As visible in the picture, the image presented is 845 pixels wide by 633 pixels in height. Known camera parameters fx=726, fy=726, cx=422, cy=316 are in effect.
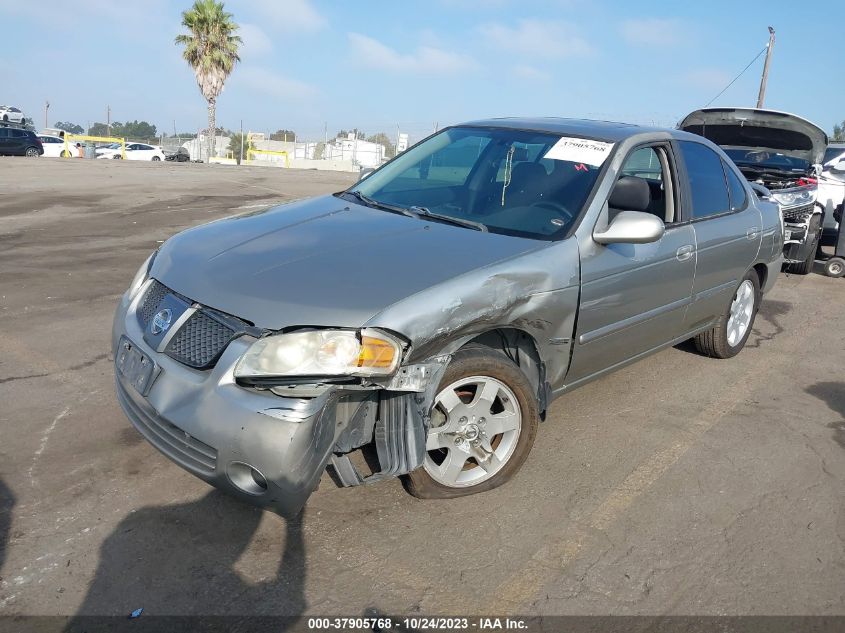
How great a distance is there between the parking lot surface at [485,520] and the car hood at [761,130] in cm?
553

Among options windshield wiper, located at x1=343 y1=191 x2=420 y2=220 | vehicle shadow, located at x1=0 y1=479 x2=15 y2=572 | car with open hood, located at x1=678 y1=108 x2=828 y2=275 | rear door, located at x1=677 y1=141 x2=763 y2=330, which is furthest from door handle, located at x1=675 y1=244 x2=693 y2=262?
car with open hood, located at x1=678 y1=108 x2=828 y2=275

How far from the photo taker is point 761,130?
9766 millimetres

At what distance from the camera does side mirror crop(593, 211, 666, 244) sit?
361 centimetres

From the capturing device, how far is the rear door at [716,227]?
15.2 ft

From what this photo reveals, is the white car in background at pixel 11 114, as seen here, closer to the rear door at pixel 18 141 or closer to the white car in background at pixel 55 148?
the white car in background at pixel 55 148

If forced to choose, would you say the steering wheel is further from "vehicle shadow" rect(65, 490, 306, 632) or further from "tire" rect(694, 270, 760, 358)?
"tire" rect(694, 270, 760, 358)

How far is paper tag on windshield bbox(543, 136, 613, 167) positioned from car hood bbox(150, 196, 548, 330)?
2.60 feet

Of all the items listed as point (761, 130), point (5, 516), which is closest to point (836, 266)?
point (761, 130)

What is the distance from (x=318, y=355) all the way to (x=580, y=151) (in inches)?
85.4

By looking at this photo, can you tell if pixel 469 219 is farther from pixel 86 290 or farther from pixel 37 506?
pixel 86 290

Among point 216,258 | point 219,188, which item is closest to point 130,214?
point 219,188

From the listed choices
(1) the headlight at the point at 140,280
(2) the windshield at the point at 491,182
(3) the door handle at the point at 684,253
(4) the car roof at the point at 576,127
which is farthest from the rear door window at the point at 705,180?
(1) the headlight at the point at 140,280

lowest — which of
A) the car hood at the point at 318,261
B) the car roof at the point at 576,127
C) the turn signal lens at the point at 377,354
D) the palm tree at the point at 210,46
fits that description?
the turn signal lens at the point at 377,354

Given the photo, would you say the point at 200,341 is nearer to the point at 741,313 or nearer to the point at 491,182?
the point at 491,182
